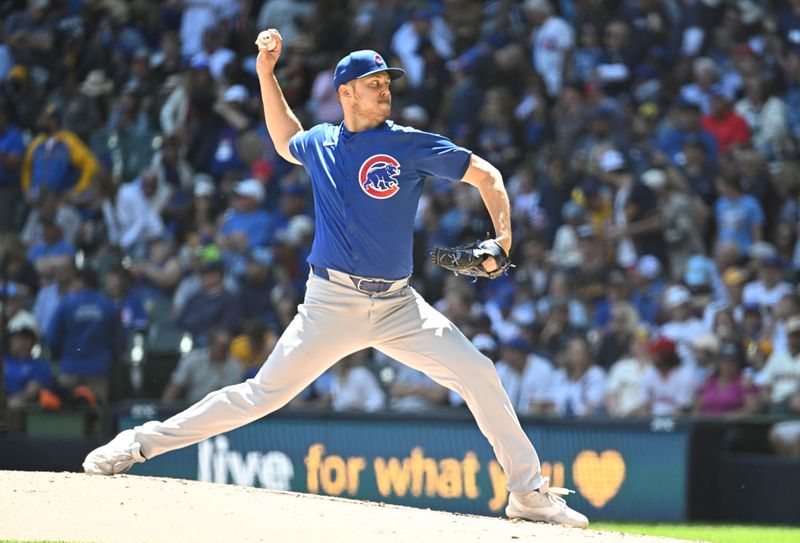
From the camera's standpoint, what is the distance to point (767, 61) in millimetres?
13562

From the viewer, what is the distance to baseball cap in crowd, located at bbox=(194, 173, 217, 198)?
14375mm

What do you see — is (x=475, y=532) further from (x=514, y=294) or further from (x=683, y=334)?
(x=514, y=294)

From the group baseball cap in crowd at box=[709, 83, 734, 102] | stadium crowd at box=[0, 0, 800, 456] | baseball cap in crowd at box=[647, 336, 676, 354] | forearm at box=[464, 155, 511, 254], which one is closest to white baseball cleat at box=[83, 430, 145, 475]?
forearm at box=[464, 155, 511, 254]

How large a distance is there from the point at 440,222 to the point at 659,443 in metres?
3.90

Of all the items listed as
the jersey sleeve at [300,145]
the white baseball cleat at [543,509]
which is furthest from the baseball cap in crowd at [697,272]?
the jersey sleeve at [300,145]

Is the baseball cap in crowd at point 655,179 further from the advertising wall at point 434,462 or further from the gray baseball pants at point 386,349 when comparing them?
the gray baseball pants at point 386,349

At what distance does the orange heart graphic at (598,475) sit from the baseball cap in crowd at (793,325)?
1.77 m

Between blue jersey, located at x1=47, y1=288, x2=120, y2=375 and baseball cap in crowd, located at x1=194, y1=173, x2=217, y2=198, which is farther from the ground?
baseball cap in crowd, located at x1=194, y1=173, x2=217, y2=198

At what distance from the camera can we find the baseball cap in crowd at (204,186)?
566 inches

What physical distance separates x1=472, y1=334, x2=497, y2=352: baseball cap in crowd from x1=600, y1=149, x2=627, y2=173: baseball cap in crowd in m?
2.29

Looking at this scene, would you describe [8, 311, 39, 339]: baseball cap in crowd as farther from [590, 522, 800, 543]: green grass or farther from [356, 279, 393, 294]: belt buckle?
[356, 279, 393, 294]: belt buckle

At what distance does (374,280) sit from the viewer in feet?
20.4

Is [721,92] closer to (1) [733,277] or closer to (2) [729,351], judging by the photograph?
(1) [733,277]

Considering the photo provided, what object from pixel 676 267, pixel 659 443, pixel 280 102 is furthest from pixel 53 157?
pixel 280 102
